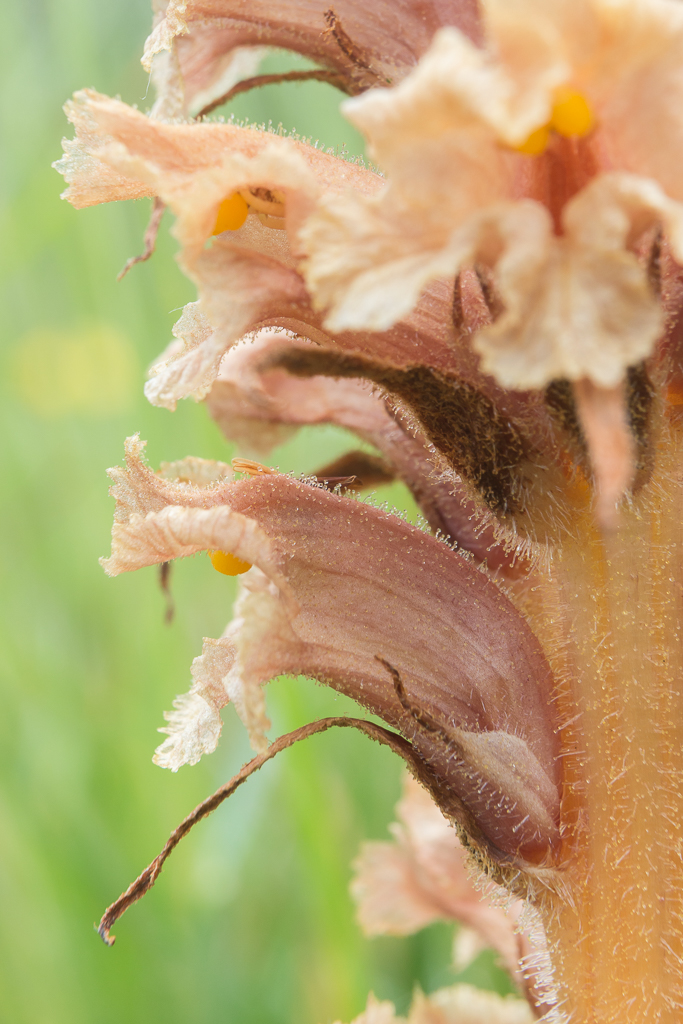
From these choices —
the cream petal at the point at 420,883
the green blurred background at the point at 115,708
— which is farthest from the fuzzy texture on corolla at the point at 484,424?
the green blurred background at the point at 115,708

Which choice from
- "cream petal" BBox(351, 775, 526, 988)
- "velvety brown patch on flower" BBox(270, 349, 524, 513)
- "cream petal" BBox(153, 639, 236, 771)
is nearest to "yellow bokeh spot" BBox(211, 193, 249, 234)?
"velvety brown patch on flower" BBox(270, 349, 524, 513)

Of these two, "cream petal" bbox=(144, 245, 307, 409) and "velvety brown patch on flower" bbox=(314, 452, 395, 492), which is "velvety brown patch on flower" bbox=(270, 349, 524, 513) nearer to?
"cream petal" bbox=(144, 245, 307, 409)

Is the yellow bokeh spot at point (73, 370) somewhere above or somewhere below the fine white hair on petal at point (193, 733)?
below

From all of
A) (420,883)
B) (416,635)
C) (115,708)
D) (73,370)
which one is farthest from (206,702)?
(73,370)

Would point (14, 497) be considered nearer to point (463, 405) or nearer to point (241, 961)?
point (241, 961)

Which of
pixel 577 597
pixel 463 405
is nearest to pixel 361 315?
pixel 463 405

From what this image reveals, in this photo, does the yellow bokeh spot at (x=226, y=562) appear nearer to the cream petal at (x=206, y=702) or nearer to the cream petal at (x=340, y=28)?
the cream petal at (x=206, y=702)
